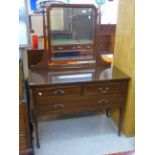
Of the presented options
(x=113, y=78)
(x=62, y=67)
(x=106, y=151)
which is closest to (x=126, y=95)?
(x=113, y=78)

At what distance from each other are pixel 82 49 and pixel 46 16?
1.68ft

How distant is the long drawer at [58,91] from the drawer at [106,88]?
94 millimetres

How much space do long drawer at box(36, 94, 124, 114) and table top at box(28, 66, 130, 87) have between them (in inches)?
7.0

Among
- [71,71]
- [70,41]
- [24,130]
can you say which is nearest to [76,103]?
[71,71]

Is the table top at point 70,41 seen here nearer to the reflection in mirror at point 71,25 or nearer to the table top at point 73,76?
the reflection in mirror at point 71,25

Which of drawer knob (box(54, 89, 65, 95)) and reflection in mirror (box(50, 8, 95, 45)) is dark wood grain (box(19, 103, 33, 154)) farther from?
reflection in mirror (box(50, 8, 95, 45))

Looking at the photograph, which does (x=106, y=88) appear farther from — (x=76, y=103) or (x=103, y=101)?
(x=76, y=103)

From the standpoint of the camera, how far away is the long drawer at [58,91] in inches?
69.0

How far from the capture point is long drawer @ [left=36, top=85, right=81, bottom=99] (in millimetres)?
1753

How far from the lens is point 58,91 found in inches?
70.4
